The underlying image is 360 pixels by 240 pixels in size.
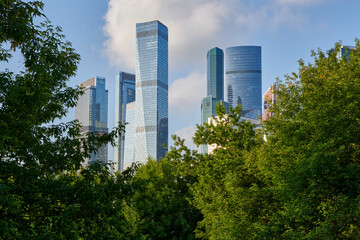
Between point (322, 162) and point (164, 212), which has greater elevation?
point (322, 162)

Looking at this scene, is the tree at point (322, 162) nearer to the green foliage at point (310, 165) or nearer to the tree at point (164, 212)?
the green foliage at point (310, 165)

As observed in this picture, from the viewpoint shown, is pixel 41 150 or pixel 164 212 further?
pixel 164 212

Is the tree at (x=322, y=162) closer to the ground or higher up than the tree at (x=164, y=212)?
higher up

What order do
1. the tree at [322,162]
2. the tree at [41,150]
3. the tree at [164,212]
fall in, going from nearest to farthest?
1. the tree at [41,150]
2. the tree at [322,162]
3. the tree at [164,212]

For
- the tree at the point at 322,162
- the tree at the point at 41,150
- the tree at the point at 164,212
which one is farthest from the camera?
the tree at the point at 164,212

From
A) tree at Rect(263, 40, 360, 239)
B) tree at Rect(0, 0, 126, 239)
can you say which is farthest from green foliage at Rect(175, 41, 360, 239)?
→ tree at Rect(0, 0, 126, 239)

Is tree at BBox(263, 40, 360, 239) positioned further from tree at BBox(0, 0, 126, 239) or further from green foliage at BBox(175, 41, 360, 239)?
tree at BBox(0, 0, 126, 239)

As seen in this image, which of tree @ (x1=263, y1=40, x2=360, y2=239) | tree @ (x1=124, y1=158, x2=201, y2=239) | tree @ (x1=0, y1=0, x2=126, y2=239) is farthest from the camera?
tree @ (x1=124, y1=158, x2=201, y2=239)

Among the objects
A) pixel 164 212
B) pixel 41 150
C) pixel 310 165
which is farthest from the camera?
pixel 164 212

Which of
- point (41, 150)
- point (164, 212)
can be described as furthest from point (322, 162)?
point (164, 212)

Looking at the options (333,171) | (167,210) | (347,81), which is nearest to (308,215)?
(333,171)

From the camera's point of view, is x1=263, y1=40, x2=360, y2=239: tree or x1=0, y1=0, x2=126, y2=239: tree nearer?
x1=0, y1=0, x2=126, y2=239: tree

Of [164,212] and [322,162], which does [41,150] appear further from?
[164,212]

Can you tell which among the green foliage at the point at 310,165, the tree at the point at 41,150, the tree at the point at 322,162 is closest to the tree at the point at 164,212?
the green foliage at the point at 310,165
